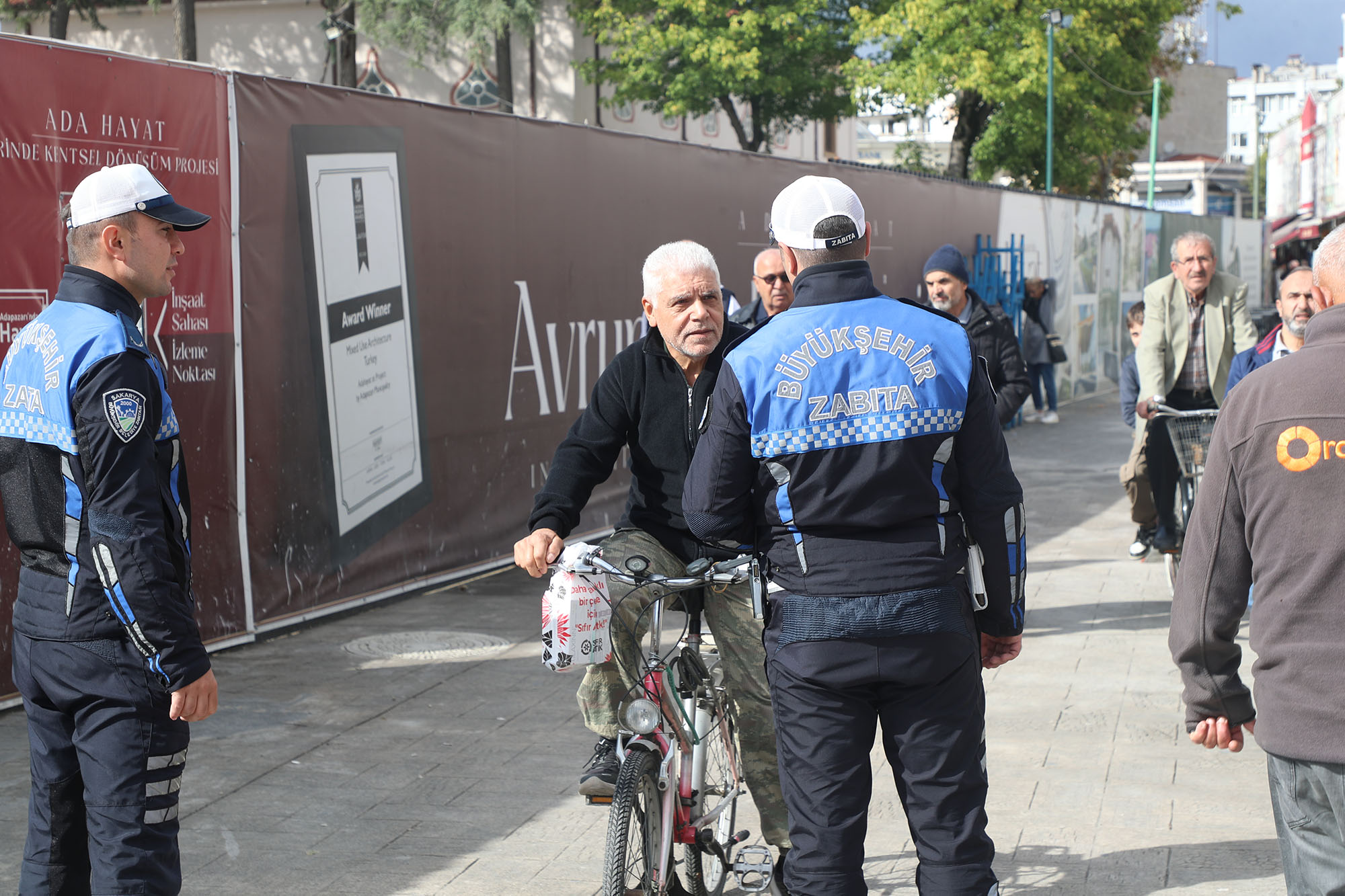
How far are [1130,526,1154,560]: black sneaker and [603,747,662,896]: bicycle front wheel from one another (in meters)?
6.68

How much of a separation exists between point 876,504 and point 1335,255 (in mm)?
993

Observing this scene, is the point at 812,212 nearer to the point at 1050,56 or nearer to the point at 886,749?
the point at 886,749

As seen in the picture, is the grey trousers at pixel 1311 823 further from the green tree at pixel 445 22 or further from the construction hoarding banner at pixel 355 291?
the green tree at pixel 445 22

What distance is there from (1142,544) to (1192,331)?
Answer: 79.1 inches

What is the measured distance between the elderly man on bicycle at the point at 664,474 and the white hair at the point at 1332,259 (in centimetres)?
163

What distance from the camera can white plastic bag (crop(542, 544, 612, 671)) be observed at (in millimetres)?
3605

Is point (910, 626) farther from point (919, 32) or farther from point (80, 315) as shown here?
point (919, 32)

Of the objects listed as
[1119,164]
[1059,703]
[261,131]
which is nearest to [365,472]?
[261,131]

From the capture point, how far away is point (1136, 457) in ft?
30.6

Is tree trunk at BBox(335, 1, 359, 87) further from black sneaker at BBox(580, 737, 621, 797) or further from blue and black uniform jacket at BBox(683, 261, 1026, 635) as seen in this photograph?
blue and black uniform jacket at BBox(683, 261, 1026, 635)

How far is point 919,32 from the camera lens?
3584cm

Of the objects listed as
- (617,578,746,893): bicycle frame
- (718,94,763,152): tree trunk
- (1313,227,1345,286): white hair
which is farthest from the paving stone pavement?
(718,94,763,152): tree trunk

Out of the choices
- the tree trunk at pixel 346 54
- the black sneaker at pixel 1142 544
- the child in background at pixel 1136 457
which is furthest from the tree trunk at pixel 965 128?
the child in background at pixel 1136 457

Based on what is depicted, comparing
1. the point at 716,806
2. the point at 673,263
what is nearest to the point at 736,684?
the point at 716,806
